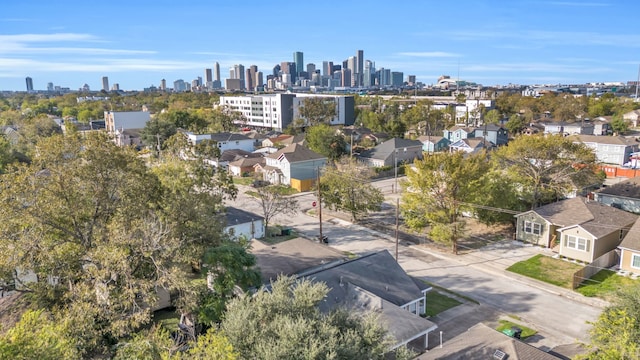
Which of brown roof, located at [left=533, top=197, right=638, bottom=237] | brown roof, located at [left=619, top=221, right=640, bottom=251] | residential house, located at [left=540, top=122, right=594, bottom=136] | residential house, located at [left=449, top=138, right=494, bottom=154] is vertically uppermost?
residential house, located at [left=540, top=122, right=594, bottom=136]

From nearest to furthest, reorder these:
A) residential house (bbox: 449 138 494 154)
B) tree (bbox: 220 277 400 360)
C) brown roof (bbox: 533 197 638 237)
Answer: tree (bbox: 220 277 400 360), brown roof (bbox: 533 197 638 237), residential house (bbox: 449 138 494 154)

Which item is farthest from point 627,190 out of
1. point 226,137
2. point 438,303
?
point 226,137

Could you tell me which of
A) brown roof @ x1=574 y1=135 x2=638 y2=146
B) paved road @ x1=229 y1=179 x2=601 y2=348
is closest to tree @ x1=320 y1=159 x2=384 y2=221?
paved road @ x1=229 y1=179 x2=601 y2=348

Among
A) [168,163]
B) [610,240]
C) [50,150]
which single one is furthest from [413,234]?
[50,150]

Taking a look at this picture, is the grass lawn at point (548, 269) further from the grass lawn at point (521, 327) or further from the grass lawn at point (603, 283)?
the grass lawn at point (521, 327)

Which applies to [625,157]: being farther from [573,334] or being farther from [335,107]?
[335,107]

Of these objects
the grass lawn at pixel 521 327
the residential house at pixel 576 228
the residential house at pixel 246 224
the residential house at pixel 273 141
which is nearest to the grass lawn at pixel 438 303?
the grass lawn at pixel 521 327

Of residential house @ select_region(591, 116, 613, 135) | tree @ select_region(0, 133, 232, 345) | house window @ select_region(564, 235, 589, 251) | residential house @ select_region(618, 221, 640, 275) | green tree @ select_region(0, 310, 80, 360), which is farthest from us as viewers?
residential house @ select_region(591, 116, 613, 135)

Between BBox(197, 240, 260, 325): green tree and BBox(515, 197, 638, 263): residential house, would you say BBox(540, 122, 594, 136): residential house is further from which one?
BBox(197, 240, 260, 325): green tree
